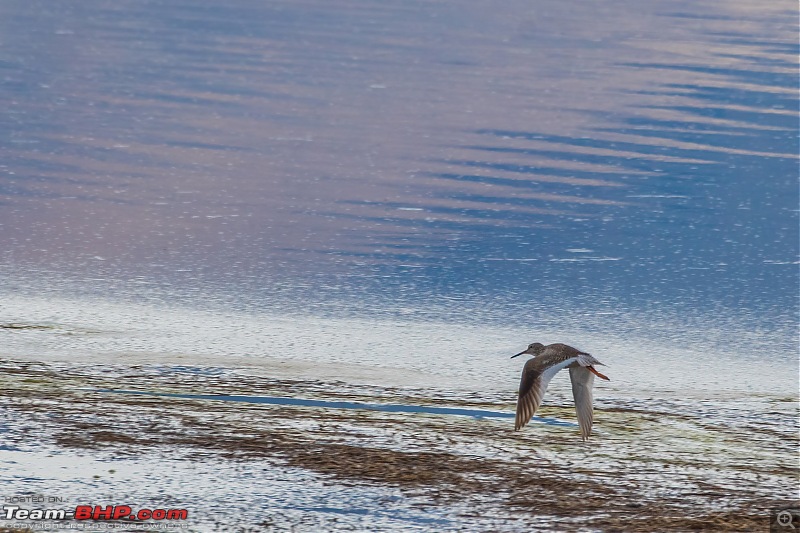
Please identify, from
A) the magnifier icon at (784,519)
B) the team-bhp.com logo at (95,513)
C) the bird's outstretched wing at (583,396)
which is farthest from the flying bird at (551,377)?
the team-bhp.com logo at (95,513)

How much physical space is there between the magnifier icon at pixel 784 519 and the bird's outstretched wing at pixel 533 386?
104 centimetres

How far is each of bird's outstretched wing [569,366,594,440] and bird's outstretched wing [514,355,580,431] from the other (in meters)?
0.12

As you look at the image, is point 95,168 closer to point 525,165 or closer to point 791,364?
point 525,165

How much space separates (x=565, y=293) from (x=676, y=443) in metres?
2.24

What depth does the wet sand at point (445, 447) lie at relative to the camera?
4.54 metres

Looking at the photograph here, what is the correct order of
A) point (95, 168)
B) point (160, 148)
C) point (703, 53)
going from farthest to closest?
point (703, 53) < point (160, 148) < point (95, 168)

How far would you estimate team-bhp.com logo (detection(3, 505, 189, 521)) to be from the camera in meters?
4.28

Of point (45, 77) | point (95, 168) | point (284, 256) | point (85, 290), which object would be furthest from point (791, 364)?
point (45, 77)

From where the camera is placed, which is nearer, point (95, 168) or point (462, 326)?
point (462, 326)

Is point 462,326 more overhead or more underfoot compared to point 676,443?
more overhead

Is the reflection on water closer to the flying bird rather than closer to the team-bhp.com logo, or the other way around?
the flying bird

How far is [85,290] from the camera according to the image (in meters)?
7.23

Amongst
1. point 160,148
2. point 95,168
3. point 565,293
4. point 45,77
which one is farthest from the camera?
point 45,77

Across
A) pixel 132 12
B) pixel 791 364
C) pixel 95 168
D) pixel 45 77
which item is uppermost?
pixel 132 12
